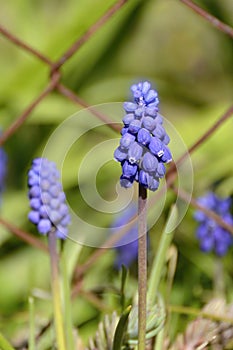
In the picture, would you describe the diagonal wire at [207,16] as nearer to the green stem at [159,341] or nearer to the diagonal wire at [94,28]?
the diagonal wire at [94,28]

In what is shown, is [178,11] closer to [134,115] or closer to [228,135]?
[228,135]

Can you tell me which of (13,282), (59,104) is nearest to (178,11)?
(59,104)

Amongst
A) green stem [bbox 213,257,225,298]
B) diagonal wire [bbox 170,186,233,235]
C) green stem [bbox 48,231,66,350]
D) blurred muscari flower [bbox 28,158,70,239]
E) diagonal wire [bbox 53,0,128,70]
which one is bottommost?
green stem [bbox 48,231,66,350]

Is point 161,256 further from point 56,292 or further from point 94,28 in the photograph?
point 94,28

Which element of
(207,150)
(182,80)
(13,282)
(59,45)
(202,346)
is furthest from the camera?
(182,80)

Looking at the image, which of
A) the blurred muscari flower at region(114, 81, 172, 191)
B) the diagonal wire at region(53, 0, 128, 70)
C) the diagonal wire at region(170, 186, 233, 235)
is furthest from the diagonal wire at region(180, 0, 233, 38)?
the blurred muscari flower at region(114, 81, 172, 191)

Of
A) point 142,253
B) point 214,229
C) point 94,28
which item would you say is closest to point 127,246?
point 214,229

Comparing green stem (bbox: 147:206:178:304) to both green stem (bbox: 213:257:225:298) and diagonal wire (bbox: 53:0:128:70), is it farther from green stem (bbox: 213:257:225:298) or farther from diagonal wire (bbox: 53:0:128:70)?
green stem (bbox: 213:257:225:298)
